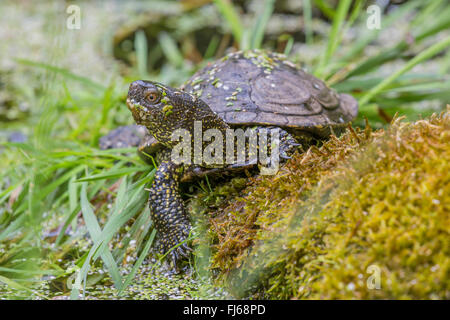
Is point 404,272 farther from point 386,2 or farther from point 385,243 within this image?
point 386,2

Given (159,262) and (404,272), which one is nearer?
(404,272)

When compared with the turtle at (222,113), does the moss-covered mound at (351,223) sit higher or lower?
lower

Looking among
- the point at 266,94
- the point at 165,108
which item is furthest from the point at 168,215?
the point at 266,94

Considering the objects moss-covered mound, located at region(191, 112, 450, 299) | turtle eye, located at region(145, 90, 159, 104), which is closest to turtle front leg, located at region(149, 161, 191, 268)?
moss-covered mound, located at region(191, 112, 450, 299)

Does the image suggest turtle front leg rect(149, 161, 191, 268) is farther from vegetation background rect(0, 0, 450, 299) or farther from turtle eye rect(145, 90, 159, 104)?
turtle eye rect(145, 90, 159, 104)

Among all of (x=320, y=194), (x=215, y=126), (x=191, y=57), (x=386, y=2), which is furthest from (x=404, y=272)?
(x=386, y=2)

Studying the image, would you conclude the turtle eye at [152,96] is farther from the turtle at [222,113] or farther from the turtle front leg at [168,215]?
the turtle front leg at [168,215]
